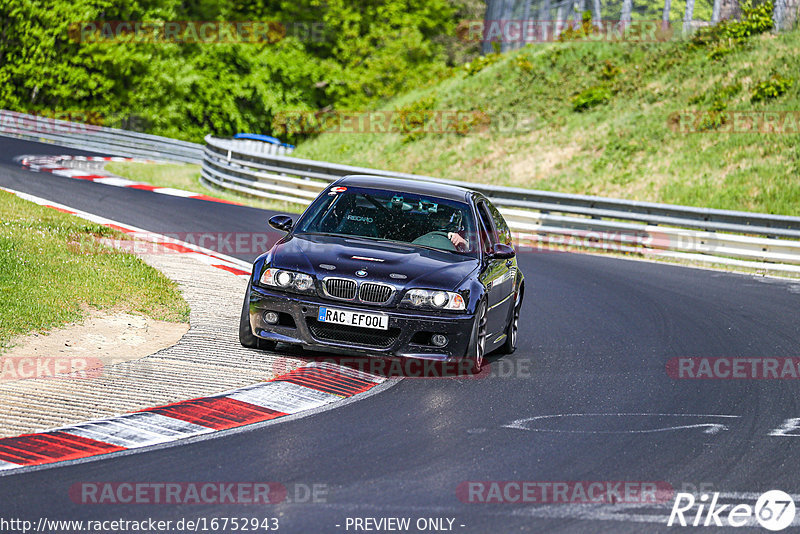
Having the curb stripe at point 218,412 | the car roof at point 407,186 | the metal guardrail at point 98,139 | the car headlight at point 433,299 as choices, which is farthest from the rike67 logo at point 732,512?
the metal guardrail at point 98,139

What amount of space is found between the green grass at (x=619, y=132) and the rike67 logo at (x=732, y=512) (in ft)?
76.7

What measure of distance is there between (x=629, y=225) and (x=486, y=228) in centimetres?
1212

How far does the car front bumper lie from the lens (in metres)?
8.73

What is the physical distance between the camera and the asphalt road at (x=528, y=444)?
5.51 meters

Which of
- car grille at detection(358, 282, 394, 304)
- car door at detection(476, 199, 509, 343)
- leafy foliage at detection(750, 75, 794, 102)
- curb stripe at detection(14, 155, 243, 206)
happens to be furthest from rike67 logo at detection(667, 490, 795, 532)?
leafy foliage at detection(750, 75, 794, 102)

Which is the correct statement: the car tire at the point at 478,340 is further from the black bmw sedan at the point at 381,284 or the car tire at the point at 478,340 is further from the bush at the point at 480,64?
the bush at the point at 480,64

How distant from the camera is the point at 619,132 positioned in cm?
3562

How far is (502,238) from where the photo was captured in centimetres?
1124

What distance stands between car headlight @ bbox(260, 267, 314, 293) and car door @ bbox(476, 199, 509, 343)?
151 centimetres

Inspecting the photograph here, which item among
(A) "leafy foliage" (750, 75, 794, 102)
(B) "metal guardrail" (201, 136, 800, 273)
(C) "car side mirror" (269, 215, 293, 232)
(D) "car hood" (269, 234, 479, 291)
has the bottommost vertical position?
(B) "metal guardrail" (201, 136, 800, 273)

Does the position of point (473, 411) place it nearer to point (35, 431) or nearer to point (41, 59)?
point (35, 431)

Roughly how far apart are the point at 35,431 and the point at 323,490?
1943 mm

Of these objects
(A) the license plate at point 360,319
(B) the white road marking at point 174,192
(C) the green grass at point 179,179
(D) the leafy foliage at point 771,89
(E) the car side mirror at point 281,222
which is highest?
(D) the leafy foliage at point 771,89

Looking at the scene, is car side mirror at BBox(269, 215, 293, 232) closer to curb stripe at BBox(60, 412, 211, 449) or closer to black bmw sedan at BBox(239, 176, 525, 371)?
black bmw sedan at BBox(239, 176, 525, 371)
